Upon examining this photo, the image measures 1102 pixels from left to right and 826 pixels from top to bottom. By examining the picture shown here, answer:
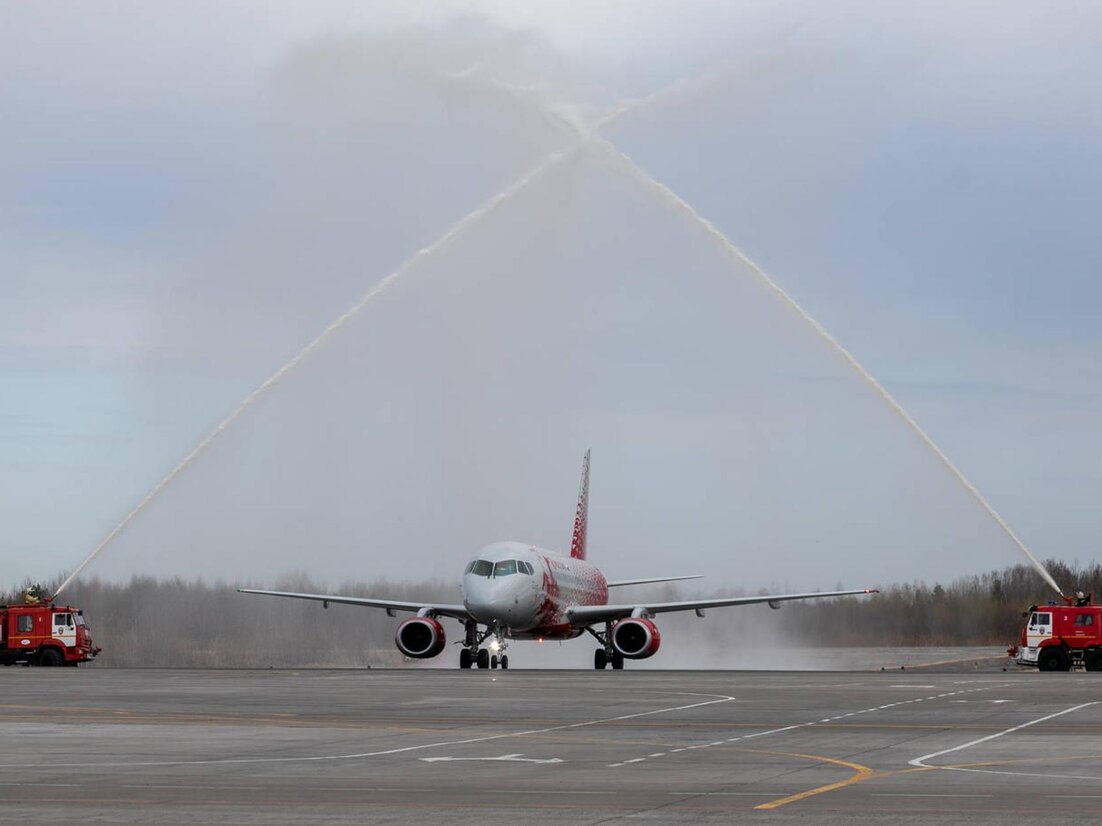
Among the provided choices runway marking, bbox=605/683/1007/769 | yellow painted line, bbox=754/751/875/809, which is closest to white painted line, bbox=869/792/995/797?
yellow painted line, bbox=754/751/875/809

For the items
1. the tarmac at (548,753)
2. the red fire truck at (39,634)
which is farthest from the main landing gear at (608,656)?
the red fire truck at (39,634)

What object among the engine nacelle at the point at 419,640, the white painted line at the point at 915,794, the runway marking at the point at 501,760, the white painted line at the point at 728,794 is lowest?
the white painted line at the point at 915,794

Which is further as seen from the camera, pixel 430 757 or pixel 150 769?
pixel 430 757

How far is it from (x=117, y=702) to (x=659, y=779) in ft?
70.8

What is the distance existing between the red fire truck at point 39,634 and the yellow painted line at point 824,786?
4848 cm

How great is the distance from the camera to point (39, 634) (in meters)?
68.2

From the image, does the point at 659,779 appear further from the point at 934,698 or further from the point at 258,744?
the point at 934,698

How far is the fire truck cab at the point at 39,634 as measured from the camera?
224ft

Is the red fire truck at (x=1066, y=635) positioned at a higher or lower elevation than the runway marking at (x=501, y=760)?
higher

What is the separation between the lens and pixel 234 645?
82000 mm

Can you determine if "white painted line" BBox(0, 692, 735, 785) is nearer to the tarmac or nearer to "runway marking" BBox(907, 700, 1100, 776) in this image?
the tarmac

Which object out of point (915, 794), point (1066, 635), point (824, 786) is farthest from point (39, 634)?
point (915, 794)

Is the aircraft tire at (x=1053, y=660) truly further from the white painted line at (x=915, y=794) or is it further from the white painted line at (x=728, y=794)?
the white painted line at (x=728, y=794)

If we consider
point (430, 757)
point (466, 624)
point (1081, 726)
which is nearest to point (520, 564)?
point (466, 624)
